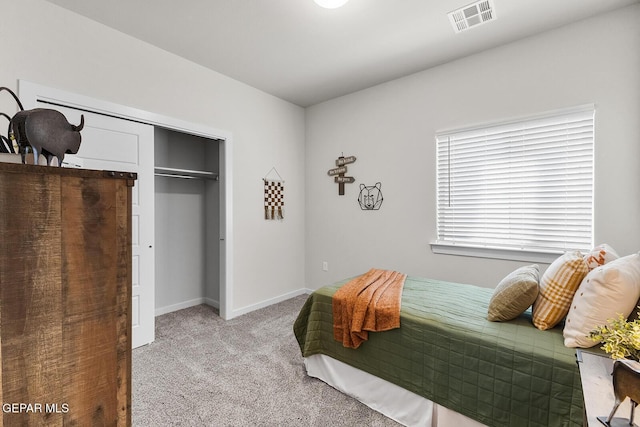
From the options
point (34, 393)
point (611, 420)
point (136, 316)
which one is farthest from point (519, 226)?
point (136, 316)

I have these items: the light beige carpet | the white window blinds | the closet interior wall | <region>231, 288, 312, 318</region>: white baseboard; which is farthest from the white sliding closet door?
the white window blinds

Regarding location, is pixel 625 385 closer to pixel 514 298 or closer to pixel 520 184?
pixel 514 298

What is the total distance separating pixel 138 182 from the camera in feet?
8.91

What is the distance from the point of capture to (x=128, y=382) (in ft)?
3.39

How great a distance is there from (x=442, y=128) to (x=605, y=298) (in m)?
2.19

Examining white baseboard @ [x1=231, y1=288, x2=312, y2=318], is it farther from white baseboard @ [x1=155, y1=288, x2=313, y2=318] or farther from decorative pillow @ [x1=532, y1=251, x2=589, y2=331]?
decorative pillow @ [x1=532, y1=251, x2=589, y2=331]

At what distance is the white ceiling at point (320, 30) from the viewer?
221cm

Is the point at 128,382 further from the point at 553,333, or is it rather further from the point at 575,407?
the point at 553,333

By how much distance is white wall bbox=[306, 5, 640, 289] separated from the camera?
2234mm

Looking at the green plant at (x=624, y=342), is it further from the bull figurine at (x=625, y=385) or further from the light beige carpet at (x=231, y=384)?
the light beige carpet at (x=231, y=384)

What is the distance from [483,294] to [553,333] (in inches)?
25.1

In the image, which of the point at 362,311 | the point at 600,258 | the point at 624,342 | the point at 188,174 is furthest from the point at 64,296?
the point at 188,174
